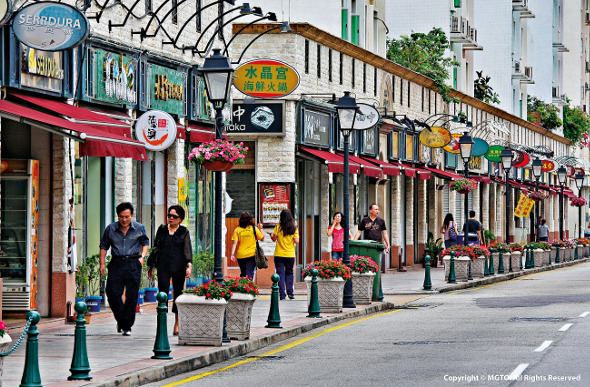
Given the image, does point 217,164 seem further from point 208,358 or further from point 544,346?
point 544,346

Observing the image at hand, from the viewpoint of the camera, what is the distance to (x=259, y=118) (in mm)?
31734

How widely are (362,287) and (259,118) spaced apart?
871cm

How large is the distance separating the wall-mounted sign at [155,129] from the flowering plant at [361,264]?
172 inches

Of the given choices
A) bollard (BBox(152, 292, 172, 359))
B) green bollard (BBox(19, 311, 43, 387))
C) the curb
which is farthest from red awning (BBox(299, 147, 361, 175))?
green bollard (BBox(19, 311, 43, 387))

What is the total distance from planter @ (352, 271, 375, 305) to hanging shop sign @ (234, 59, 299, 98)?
6.38 m

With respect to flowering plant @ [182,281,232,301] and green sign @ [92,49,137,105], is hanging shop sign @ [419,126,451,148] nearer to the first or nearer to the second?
green sign @ [92,49,137,105]

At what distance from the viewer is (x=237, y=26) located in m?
31.7

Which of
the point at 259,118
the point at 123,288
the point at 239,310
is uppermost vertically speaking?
the point at 259,118

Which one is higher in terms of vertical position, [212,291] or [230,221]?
[230,221]

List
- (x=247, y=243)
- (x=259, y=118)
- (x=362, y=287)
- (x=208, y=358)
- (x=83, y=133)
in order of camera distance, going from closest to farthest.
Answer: (x=208, y=358)
(x=83, y=133)
(x=362, y=287)
(x=247, y=243)
(x=259, y=118)

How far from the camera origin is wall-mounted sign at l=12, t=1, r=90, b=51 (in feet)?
54.2

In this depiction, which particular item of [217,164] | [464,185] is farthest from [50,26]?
[464,185]

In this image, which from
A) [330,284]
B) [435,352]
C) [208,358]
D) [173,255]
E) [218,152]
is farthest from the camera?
[330,284]

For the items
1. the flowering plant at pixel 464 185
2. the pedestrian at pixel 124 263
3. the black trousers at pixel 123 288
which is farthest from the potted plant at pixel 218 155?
the flowering plant at pixel 464 185
